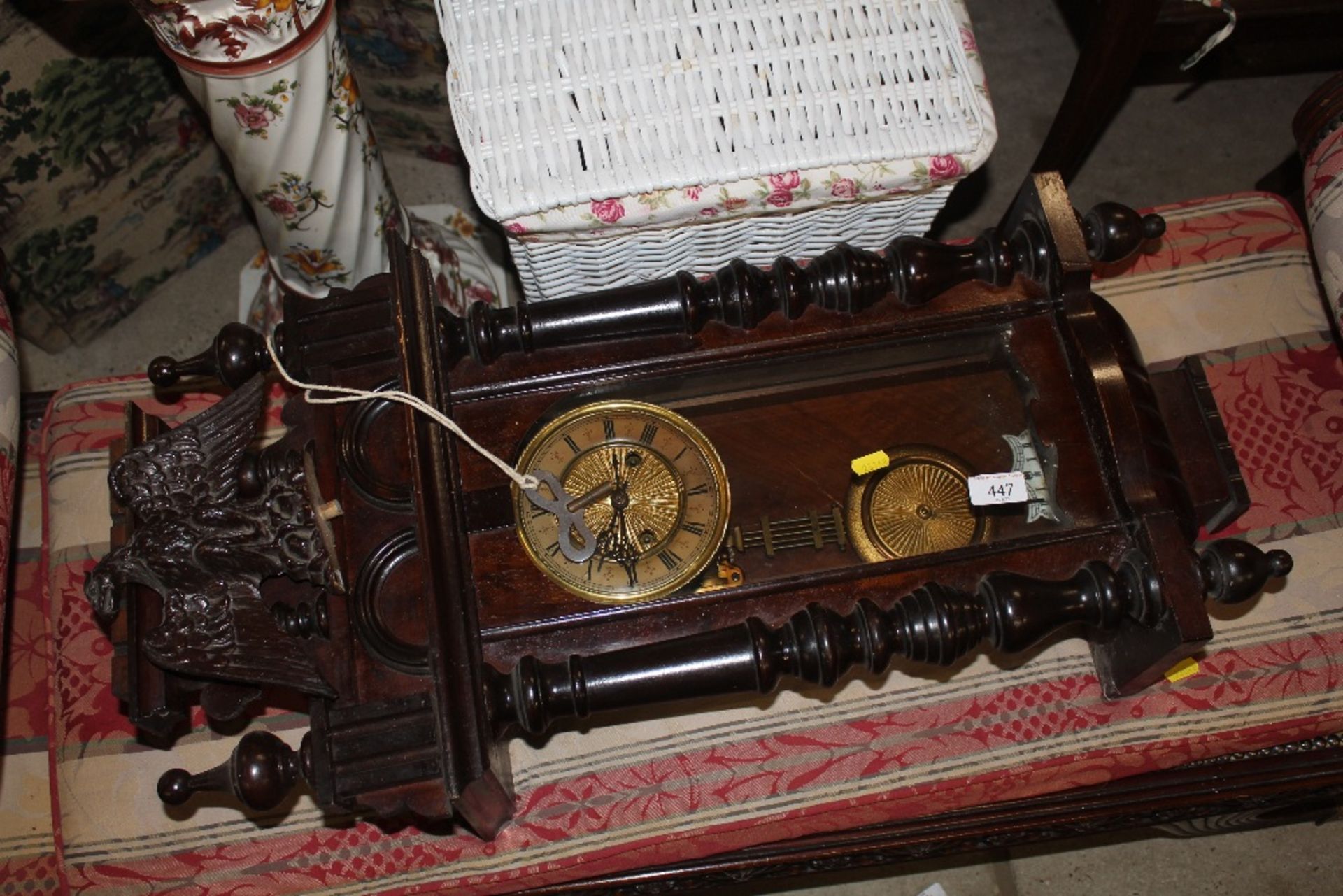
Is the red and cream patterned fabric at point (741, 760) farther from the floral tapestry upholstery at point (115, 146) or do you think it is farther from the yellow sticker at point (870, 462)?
the floral tapestry upholstery at point (115, 146)

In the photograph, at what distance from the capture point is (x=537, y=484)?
131 cm

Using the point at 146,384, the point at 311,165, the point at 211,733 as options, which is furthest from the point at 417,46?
the point at 211,733

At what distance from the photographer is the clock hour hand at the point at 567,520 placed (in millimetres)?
1312

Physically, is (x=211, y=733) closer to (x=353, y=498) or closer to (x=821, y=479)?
(x=353, y=498)

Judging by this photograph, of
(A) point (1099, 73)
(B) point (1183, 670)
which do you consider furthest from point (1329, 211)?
(B) point (1183, 670)

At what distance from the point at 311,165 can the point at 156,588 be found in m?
0.64

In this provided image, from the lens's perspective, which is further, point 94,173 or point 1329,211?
point 94,173

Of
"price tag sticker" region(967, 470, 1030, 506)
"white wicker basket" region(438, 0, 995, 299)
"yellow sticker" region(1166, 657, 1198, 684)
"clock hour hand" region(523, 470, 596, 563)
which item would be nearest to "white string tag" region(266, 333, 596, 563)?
"clock hour hand" region(523, 470, 596, 563)

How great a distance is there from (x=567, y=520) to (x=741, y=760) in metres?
0.44

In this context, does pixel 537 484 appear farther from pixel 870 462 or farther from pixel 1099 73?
pixel 1099 73

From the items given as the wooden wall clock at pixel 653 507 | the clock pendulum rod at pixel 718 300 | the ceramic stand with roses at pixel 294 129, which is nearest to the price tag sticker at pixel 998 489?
the wooden wall clock at pixel 653 507

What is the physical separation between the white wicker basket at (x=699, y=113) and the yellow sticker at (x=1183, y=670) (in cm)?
70

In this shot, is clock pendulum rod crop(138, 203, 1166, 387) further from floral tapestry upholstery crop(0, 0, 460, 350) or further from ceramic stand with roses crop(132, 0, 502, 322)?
floral tapestry upholstery crop(0, 0, 460, 350)

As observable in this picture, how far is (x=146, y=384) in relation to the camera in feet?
5.80
